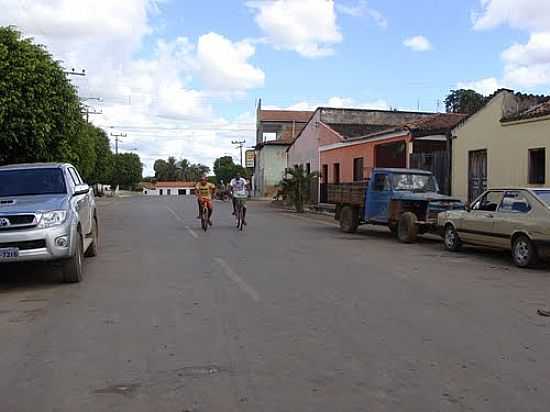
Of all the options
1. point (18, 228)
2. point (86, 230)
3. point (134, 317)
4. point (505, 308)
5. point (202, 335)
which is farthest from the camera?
point (86, 230)

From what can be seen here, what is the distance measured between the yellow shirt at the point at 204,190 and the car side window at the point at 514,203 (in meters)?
9.69

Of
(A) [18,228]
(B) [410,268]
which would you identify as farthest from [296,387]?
(B) [410,268]

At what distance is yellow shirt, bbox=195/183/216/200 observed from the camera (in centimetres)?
2091

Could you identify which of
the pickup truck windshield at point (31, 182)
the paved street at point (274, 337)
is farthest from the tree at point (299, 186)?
the pickup truck windshield at point (31, 182)

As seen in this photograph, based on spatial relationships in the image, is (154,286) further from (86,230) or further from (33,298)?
(86,230)

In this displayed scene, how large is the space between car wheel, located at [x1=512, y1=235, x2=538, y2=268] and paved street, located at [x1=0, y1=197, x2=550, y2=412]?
31 centimetres

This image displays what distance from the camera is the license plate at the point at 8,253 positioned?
9.54m

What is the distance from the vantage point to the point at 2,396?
5.21 m

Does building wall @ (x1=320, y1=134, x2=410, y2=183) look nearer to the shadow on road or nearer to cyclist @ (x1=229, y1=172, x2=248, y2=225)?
cyclist @ (x1=229, y1=172, x2=248, y2=225)

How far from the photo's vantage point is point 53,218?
9906 millimetres

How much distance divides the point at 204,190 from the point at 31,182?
9.81 m

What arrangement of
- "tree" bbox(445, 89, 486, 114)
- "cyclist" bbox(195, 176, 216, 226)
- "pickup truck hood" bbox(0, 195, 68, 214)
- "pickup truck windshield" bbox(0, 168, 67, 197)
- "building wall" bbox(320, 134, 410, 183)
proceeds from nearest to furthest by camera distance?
"pickup truck hood" bbox(0, 195, 68, 214) → "pickup truck windshield" bbox(0, 168, 67, 197) → "cyclist" bbox(195, 176, 216, 226) → "building wall" bbox(320, 134, 410, 183) → "tree" bbox(445, 89, 486, 114)

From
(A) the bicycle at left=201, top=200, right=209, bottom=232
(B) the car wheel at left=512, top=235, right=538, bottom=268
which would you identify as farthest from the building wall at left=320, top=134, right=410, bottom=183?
(B) the car wheel at left=512, top=235, right=538, bottom=268

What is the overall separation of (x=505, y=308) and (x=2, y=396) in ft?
20.5
